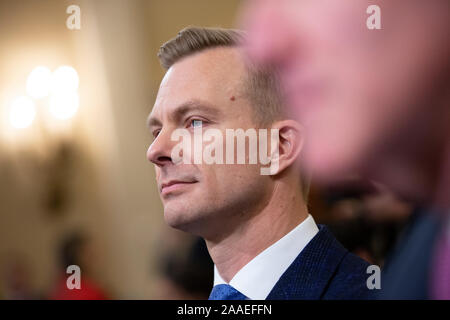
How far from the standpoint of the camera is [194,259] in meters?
1.63

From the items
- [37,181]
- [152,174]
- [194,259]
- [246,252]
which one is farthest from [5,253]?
[246,252]

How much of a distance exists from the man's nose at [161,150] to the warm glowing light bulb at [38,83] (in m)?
2.53

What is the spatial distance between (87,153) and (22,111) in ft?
2.09

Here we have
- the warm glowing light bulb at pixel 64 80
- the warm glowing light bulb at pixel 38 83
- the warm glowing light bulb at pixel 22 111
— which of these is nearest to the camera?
the warm glowing light bulb at pixel 64 80

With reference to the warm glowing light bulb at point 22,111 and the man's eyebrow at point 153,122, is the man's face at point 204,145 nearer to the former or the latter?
the man's eyebrow at point 153,122

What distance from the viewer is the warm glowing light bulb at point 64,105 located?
13.9 ft

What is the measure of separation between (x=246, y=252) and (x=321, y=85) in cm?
77

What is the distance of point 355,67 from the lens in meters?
0.48

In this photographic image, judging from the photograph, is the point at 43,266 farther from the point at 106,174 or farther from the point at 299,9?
the point at 299,9

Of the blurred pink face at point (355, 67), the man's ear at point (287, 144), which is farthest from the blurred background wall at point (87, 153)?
the blurred pink face at point (355, 67)

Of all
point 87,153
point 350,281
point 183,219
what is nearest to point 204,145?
point 183,219

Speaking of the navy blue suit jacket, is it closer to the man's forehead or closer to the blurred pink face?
the man's forehead

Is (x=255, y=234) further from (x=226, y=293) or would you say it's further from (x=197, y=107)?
(x=197, y=107)

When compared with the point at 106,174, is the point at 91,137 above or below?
above
